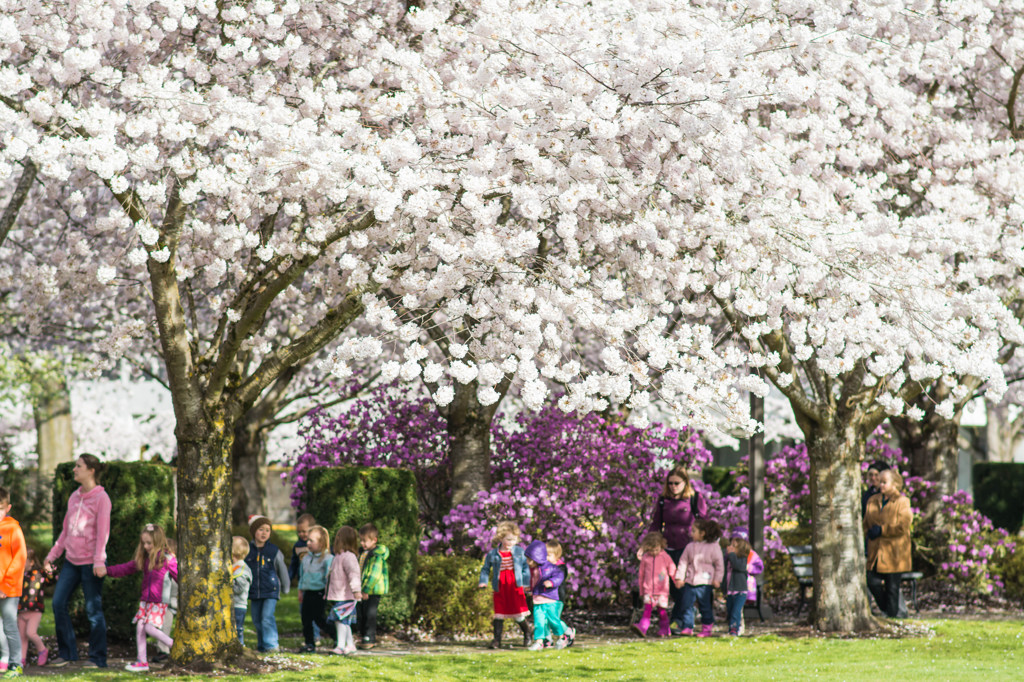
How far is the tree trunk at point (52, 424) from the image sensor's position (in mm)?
22359

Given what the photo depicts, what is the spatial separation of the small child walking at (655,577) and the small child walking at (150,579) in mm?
4343

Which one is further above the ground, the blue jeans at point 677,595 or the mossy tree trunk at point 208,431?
the mossy tree trunk at point 208,431

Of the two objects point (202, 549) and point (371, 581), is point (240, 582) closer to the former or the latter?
point (202, 549)

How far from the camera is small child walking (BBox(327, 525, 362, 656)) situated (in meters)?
9.34

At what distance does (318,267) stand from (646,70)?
22.9ft

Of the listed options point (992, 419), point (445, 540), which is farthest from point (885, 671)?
point (992, 419)

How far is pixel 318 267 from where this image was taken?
485 inches

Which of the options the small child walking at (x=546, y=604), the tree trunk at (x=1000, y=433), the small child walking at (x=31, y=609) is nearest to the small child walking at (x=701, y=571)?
the small child walking at (x=546, y=604)

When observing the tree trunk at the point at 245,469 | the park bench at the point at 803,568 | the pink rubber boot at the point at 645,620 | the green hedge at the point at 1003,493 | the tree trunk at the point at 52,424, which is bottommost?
the pink rubber boot at the point at 645,620

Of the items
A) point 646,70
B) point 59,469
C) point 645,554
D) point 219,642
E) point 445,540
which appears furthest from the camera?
point 445,540

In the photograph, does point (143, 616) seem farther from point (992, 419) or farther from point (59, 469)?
point (992, 419)

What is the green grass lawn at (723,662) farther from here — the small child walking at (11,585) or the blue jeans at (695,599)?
the small child walking at (11,585)

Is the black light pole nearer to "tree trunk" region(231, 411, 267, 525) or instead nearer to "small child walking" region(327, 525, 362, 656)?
"small child walking" region(327, 525, 362, 656)

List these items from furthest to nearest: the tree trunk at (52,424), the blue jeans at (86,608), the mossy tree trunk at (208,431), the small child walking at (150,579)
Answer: the tree trunk at (52,424), the blue jeans at (86,608), the small child walking at (150,579), the mossy tree trunk at (208,431)
